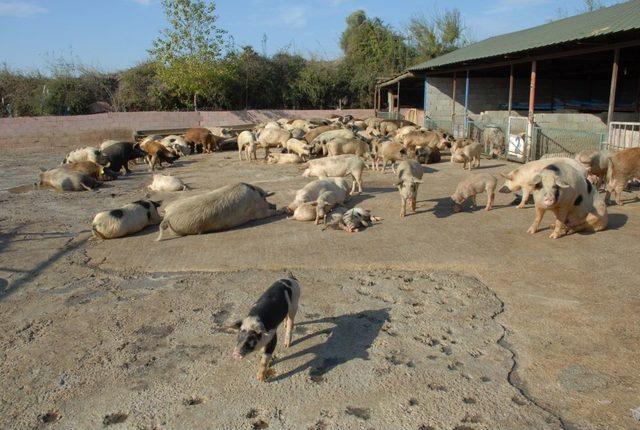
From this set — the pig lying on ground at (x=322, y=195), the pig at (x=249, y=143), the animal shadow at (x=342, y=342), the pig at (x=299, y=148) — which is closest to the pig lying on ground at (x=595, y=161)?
the pig lying on ground at (x=322, y=195)

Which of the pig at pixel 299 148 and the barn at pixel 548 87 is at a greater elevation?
the barn at pixel 548 87

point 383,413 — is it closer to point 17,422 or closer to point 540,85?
point 17,422

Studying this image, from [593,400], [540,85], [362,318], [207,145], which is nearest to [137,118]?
[207,145]

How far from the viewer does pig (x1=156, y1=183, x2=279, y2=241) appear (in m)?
7.65

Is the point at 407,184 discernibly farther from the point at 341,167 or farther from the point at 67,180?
the point at 67,180

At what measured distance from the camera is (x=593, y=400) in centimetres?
343

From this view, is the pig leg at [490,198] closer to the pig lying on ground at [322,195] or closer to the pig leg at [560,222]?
the pig leg at [560,222]

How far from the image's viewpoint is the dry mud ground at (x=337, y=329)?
343 centimetres

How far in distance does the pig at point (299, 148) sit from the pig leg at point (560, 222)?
9.39 meters

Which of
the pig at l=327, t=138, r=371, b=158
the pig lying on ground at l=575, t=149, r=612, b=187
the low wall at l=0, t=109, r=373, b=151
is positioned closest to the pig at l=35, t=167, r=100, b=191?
the pig at l=327, t=138, r=371, b=158

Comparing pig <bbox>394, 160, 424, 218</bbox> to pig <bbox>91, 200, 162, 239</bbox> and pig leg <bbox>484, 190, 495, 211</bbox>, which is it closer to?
pig leg <bbox>484, 190, 495, 211</bbox>

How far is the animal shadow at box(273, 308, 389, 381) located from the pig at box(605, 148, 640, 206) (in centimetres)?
647

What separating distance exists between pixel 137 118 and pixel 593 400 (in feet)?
83.0

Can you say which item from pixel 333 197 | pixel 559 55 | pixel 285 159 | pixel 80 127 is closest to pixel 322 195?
pixel 333 197
